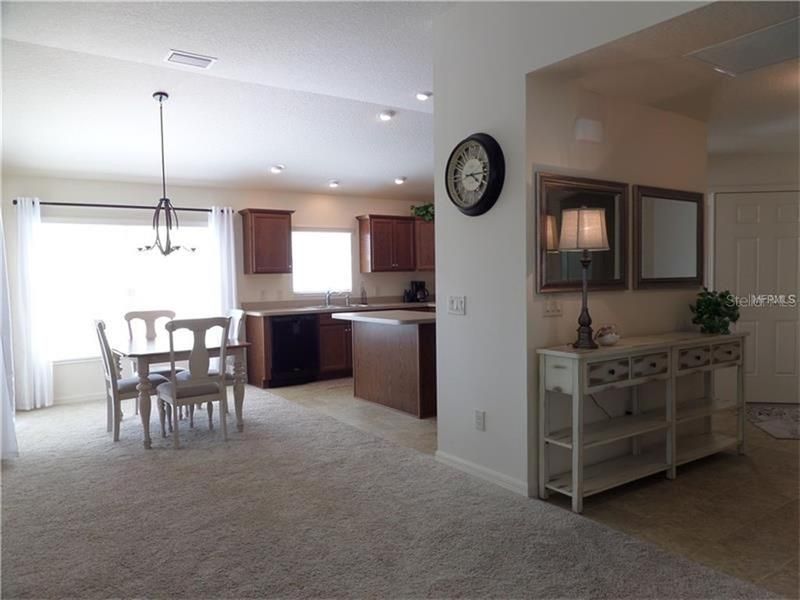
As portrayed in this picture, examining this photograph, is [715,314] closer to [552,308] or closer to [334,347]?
[552,308]

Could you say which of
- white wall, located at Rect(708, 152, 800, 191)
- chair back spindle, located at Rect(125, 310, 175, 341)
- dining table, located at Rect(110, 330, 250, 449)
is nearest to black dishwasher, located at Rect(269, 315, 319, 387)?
chair back spindle, located at Rect(125, 310, 175, 341)

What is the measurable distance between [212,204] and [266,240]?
0.77 meters

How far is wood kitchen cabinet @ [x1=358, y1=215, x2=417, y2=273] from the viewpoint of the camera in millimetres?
7977

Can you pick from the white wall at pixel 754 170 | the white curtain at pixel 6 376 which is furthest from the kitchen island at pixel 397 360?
the white wall at pixel 754 170

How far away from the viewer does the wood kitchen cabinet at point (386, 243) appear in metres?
7.98

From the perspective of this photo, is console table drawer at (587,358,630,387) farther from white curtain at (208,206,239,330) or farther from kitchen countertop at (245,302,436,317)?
white curtain at (208,206,239,330)

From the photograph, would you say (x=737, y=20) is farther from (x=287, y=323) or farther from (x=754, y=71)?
(x=287, y=323)

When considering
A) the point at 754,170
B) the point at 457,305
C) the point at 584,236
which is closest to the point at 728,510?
the point at 584,236

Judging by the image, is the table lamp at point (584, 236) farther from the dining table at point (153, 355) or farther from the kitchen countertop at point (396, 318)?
the dining table at point (153, 355)

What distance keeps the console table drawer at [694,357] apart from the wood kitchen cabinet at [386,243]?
4931 mm

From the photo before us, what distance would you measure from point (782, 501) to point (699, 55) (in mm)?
2424

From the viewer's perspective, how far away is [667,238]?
156 inches

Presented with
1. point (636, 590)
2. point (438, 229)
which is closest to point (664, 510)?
point (636, 590)

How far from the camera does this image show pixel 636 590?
2287 mm
